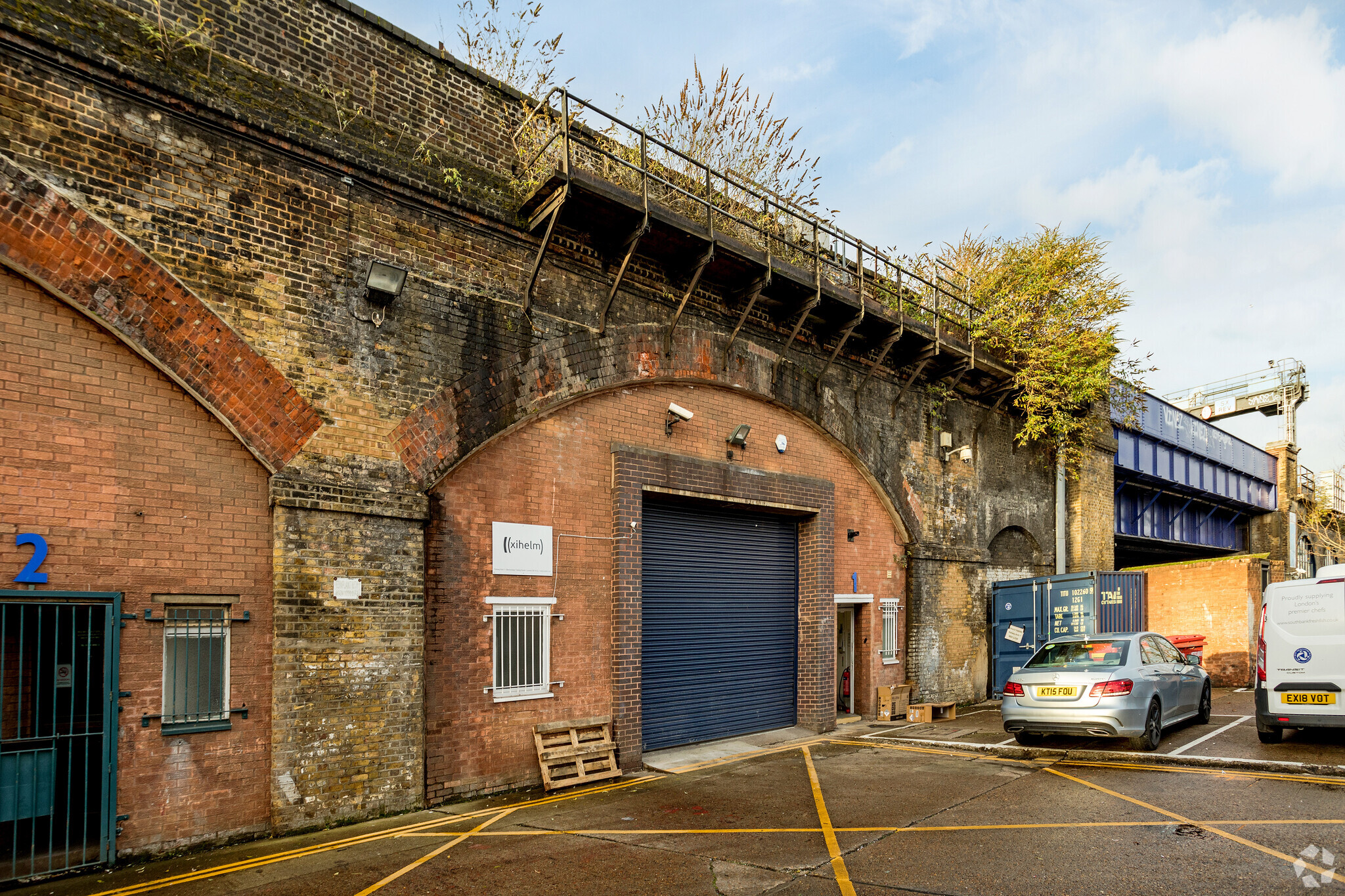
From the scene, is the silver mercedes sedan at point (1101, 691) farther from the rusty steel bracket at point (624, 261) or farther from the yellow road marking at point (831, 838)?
the rusty steel bracket at point (624, 261)

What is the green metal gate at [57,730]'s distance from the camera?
255 inches

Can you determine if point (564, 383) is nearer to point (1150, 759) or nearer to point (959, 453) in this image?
point (1150, 759)

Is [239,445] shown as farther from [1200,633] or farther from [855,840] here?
[1200,633]

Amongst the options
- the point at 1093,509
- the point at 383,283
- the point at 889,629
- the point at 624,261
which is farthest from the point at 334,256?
the point at 1093,509

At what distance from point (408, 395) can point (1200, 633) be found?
18713 millimetres

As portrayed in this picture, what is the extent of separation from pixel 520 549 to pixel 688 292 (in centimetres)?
443

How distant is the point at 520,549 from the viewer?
9961 millimetres

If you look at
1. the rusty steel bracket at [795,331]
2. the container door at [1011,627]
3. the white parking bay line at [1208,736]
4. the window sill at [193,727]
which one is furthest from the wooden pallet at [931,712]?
the window sill at [193,727]

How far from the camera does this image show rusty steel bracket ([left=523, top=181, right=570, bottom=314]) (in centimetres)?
977

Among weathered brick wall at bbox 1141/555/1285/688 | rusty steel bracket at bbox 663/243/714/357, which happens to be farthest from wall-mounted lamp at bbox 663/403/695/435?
weathered brick wall at bbox 1141/555/1285/688

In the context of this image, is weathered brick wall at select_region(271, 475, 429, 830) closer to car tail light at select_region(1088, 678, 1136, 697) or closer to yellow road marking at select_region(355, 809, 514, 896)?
yellow road marking at select_region(355, 809, 514, 896)

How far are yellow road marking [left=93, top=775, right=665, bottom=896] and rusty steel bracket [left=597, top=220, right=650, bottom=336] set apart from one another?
231 inches

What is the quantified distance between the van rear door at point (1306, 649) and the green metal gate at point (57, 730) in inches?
488

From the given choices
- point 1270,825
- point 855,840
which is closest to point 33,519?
point 855,840
